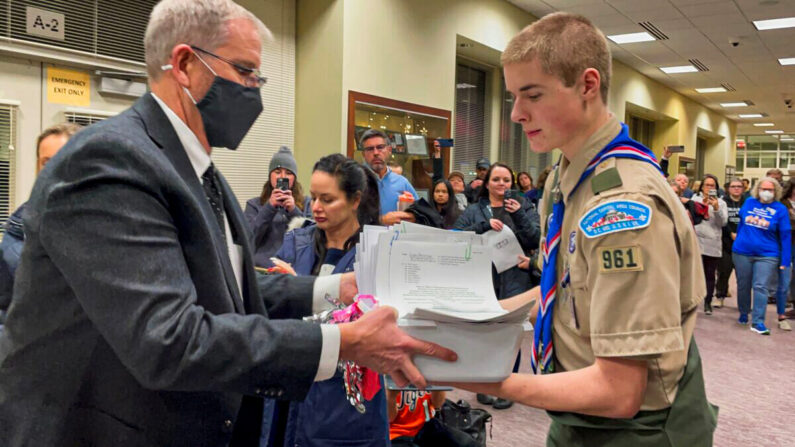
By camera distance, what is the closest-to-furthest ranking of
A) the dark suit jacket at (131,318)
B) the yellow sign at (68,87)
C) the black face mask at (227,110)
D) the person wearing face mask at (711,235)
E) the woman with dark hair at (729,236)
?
the dark suit jacket at (131,318) → the black face mask at (227,110) → the yellow sign at (68,87) → the person wearing face mask at (711,235) → the woman with dark hair at (729,236)

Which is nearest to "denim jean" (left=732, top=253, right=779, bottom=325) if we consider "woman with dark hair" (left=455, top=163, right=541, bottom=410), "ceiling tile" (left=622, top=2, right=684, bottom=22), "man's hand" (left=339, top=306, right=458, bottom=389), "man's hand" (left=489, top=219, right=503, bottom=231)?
"woman with dark hair" (left=455, top=163, right=541, bottom=410)

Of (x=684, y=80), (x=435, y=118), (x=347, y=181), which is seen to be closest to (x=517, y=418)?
(x=347, y=181)

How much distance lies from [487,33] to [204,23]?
770 centimetres

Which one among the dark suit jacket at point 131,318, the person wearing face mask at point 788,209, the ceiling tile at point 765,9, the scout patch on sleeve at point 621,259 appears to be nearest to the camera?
the dark suit jacket at point 131,318

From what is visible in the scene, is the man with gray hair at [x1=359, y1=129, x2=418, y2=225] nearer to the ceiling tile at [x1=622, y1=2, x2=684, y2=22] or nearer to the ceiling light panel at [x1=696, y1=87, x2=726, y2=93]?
the ceiling tile at [x1=622, y1=2, x2=684, y2=22]

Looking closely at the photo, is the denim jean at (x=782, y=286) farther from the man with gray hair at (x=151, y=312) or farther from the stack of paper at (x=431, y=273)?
the man with gray hair at (x=151, y=312)

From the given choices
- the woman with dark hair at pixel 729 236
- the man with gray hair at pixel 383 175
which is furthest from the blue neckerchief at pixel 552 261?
the woman with dark hair at pixel 729 236

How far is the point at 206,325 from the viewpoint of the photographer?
0.98 metres

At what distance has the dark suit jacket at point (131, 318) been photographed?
0.94 meters

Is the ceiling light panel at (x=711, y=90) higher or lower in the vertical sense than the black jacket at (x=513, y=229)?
higher

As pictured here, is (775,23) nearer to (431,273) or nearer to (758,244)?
(758,244)

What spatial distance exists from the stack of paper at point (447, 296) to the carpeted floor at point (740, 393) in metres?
2.54

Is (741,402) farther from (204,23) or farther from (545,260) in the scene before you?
(204,23)

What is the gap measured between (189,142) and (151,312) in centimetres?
41
